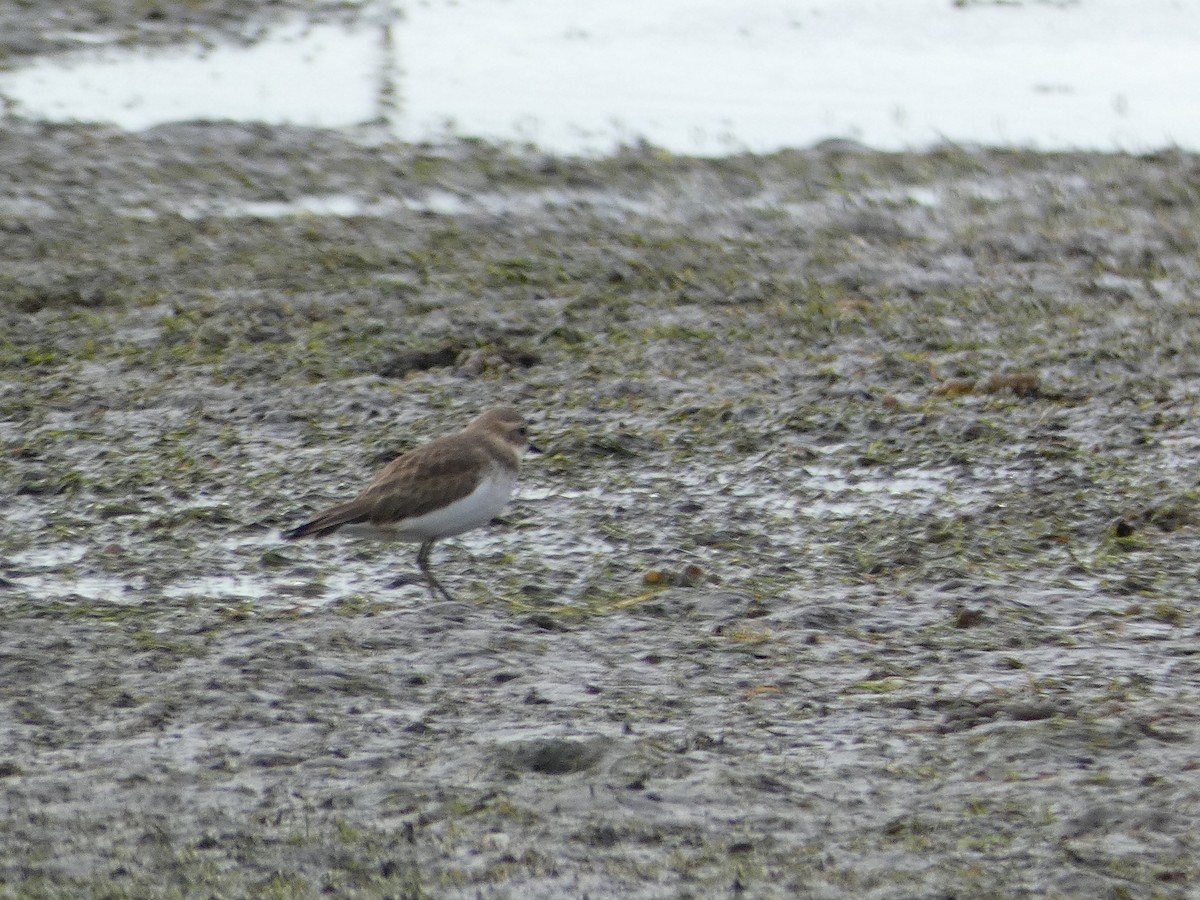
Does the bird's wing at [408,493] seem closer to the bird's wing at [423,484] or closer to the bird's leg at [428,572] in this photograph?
the bird's wing at [423,484]

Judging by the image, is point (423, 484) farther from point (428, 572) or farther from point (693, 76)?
point (693, 76)

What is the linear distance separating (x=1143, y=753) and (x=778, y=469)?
3.53m

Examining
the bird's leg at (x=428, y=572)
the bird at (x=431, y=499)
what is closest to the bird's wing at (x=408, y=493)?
the bird at (x=431, y=499)

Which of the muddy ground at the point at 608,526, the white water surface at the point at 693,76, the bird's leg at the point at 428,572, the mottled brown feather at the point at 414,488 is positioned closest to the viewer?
the muddy ground at the point at 608,526

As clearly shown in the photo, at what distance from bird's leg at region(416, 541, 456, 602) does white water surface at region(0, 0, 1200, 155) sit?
7827 millimetres

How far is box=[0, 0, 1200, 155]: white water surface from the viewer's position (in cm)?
1541

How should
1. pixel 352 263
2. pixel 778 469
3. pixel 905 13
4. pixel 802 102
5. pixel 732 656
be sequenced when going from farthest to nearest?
pixel 905 13, pixel 802 102, pixel 352 263, pixel 778 469, pixel 732 656

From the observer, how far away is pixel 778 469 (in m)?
8.73

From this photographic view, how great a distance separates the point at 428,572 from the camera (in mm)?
7281

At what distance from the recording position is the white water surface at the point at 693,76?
50.6 feet

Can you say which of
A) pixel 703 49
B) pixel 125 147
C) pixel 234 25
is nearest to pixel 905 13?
pixel 703 49

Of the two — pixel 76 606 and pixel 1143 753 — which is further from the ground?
pixel 1143 753

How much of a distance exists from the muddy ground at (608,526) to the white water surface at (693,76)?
0.83 metres

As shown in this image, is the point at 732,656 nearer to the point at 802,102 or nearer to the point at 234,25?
the point at 802,102
